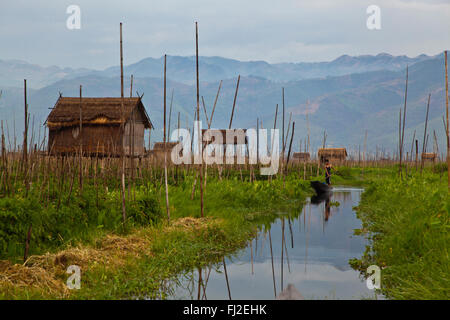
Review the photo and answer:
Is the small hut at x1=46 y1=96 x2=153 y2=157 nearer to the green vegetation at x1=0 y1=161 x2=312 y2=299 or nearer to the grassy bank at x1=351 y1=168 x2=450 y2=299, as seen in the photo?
the green vegetation at x1=0 y1=161 x2=312 y2=299

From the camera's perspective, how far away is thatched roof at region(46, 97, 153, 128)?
23.7 m

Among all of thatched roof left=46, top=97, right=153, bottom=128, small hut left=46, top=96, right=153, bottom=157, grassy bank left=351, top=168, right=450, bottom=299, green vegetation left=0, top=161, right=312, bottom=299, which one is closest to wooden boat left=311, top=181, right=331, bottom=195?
small hut left=46, top=96, right=153, bottom=157

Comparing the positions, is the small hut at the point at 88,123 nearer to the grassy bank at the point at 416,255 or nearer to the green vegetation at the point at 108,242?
the green vegetation at the point at 108,242

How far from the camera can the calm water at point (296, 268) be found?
6.83 m

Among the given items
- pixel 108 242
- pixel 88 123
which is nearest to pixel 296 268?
pixel 108 242

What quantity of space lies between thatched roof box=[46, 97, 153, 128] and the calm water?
1322cm

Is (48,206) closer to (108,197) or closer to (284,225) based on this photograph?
(108,197)

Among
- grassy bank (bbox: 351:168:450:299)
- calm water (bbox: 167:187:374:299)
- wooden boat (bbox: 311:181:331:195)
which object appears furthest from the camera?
wooden boat (bbox: 311:181:331:195)

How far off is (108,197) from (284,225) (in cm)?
544

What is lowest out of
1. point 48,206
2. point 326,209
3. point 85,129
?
point 326,209

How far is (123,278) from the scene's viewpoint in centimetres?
661

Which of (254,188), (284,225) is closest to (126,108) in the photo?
(254,188)

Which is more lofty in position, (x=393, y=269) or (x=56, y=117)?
(x=56, y=117)

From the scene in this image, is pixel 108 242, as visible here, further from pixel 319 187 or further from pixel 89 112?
pixel 89 112
